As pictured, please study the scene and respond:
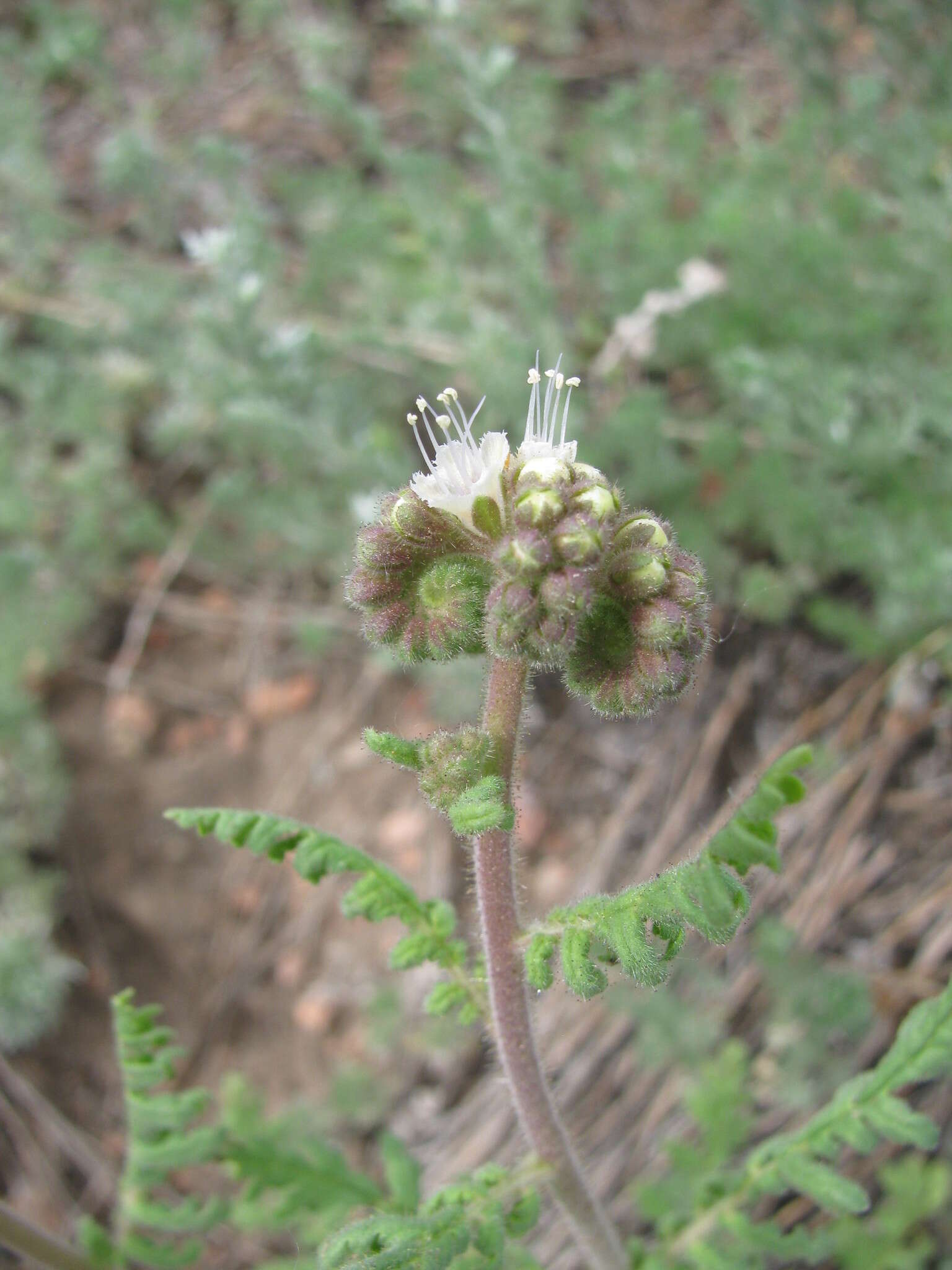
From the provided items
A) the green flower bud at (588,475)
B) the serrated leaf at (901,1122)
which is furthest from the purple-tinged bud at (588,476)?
the serrated leaf at (901,1122)

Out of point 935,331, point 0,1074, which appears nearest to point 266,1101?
point 0,1074

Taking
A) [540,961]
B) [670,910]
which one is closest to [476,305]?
[540,961]

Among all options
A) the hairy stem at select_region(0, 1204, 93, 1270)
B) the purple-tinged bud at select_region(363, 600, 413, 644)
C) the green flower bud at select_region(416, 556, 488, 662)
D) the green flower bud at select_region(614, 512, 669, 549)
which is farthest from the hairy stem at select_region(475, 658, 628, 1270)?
the hairy stem at select_region(0, 1204, 93, 1270)

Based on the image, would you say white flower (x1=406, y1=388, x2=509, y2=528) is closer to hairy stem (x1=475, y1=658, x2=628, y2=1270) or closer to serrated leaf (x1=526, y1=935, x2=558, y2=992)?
hairy stem (x1=475, y1=658, x2=628, y2=1270)

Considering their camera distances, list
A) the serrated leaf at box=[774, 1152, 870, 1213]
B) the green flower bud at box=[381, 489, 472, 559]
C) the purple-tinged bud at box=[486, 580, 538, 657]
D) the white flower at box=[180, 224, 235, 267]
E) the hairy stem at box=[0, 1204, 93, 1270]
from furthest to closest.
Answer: the white flower at box=[180, 224, 235, 267], the hairy stem at box=[0, 1204, 93, 1270], the serrated leaf at box=[774, 1152, 870, 1213], the green flower bud at box=[381, 489, 472, 559], the purple-tinged bud at box=[486, 580, 538, 657]

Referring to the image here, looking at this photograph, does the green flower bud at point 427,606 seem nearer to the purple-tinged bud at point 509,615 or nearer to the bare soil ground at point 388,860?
the purple-tinged bud at point 509,615

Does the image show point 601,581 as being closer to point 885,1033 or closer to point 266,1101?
point 885,1033
